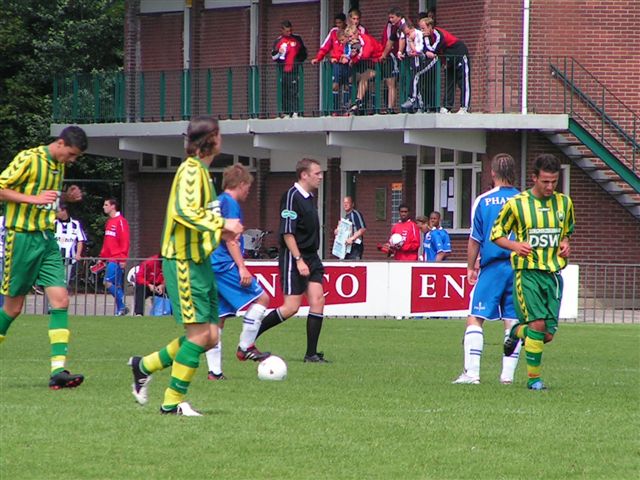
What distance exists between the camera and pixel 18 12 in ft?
157

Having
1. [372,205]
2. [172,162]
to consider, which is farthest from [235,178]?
[172,162]

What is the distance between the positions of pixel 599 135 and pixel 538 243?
2061 cm

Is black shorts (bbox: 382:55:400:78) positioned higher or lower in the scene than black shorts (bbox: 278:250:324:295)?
higher

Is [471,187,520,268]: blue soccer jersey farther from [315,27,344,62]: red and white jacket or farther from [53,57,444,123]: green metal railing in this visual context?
[315,27,344,62]: red and white jacket

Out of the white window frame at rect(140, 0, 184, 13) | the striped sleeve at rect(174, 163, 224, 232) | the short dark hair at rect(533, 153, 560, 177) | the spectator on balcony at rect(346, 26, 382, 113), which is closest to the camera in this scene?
the striped sleeve at rect(174, 163, 224, 232)

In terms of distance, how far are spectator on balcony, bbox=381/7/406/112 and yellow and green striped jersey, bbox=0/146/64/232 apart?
20226mm

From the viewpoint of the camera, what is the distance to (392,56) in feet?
107

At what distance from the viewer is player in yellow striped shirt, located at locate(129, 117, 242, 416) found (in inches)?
401

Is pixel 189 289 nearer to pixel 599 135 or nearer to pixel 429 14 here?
pixel 429 14

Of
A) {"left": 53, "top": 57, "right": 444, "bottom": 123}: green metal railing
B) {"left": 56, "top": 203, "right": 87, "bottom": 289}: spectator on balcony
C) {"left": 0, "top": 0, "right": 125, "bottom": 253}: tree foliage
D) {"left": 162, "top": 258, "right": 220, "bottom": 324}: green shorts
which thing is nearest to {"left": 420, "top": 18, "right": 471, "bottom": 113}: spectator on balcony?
{"left": 53, "top": 57, "right": 444, "bottom": 123}: green metal railing

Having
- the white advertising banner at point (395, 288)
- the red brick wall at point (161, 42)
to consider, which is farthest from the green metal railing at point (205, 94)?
the white advertising banner at point (395, 288)

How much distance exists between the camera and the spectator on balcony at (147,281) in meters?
26.9

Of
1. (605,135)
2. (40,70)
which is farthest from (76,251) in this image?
(40,70)

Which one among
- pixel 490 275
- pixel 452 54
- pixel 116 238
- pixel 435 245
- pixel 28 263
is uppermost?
pixel 452 54
